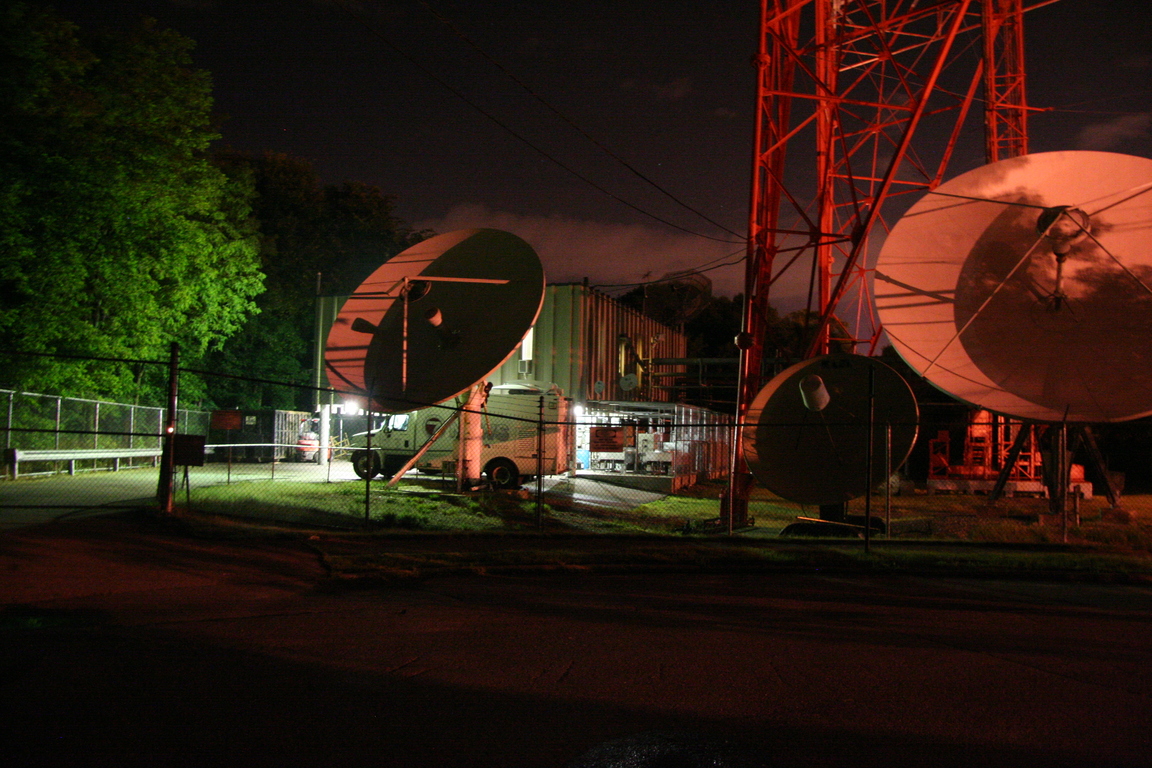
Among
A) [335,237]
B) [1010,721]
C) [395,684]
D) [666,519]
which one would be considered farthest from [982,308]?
[335,237]

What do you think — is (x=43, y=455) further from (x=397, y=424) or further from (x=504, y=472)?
(x=504, y=472)

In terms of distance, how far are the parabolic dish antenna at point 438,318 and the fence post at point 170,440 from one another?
3.78 meters

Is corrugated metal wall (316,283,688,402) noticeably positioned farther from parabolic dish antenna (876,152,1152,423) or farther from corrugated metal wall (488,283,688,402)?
parabolic dish antenna (876,152,1152,423)

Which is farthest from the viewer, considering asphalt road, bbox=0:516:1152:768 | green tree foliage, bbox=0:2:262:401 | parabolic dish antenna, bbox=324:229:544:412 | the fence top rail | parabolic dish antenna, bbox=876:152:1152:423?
green tree foliage, bbox=0:2:262:401

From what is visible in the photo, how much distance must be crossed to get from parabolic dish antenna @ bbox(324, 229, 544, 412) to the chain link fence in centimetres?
137

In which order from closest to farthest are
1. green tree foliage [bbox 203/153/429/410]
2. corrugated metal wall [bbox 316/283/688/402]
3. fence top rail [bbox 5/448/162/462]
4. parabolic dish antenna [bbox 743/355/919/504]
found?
parabolic dish antenna [bbox 743/355/919/504], fence top rail [bbox 5/448/162/462], corrugated metal wall [bbox 316/283/688/402], green tree foliage [bbox 203/153/429/410]

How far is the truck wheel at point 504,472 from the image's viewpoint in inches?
813

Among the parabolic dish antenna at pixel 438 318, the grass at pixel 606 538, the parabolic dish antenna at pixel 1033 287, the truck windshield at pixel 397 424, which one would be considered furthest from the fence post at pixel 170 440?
the parabolic dish antenna at pixel 1033 287

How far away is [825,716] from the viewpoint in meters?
4.61

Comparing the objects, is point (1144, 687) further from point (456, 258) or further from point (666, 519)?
point (456, 258)

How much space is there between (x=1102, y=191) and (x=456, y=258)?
1182cm

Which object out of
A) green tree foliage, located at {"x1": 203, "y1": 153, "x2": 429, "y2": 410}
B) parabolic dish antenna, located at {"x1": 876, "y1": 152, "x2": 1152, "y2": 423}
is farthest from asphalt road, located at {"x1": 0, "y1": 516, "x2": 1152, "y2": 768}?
green tree foliage, located at {"x1": 203, "y1": 153, "x2": 429, "y2": 410}

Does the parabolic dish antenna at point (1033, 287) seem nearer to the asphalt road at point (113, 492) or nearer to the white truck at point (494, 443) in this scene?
the asphalt road at point (113, 492)

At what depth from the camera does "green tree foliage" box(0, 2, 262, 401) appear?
21391 millimetres
